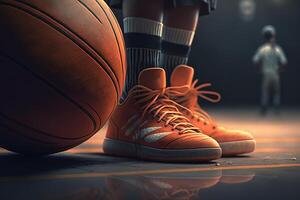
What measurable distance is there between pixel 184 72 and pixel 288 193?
91cm

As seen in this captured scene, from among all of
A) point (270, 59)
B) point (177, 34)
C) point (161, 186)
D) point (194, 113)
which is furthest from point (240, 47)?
point (161, 186)

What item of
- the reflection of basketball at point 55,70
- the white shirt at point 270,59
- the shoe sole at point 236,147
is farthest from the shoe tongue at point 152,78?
the white shirt at point 270,59

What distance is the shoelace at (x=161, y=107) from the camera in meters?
1.99

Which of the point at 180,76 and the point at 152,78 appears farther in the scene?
the point at 180,76

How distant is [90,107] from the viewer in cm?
172

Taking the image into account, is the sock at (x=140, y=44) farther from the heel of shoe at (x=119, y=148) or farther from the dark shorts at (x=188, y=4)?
the heel of shoe at (x=119, y=148)

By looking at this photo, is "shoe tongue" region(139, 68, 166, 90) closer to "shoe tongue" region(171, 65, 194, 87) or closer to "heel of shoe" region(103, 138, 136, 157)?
"shoe tongue" region(171, 65, 194, 87)

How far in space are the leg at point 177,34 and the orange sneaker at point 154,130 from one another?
26 centimetres

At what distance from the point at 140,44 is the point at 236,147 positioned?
1.80 feet

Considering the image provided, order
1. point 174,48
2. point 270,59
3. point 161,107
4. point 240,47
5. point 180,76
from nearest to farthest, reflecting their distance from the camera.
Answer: point 161,107, point 180,76, point 174,48, point 270,59, point 240,47

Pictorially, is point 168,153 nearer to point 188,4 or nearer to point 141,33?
point 141,33

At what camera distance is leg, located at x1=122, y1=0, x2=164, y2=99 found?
206cm

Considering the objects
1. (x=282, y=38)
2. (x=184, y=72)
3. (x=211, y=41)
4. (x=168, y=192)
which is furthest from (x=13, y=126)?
(x=282, y=38)

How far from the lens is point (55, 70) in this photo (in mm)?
1591
